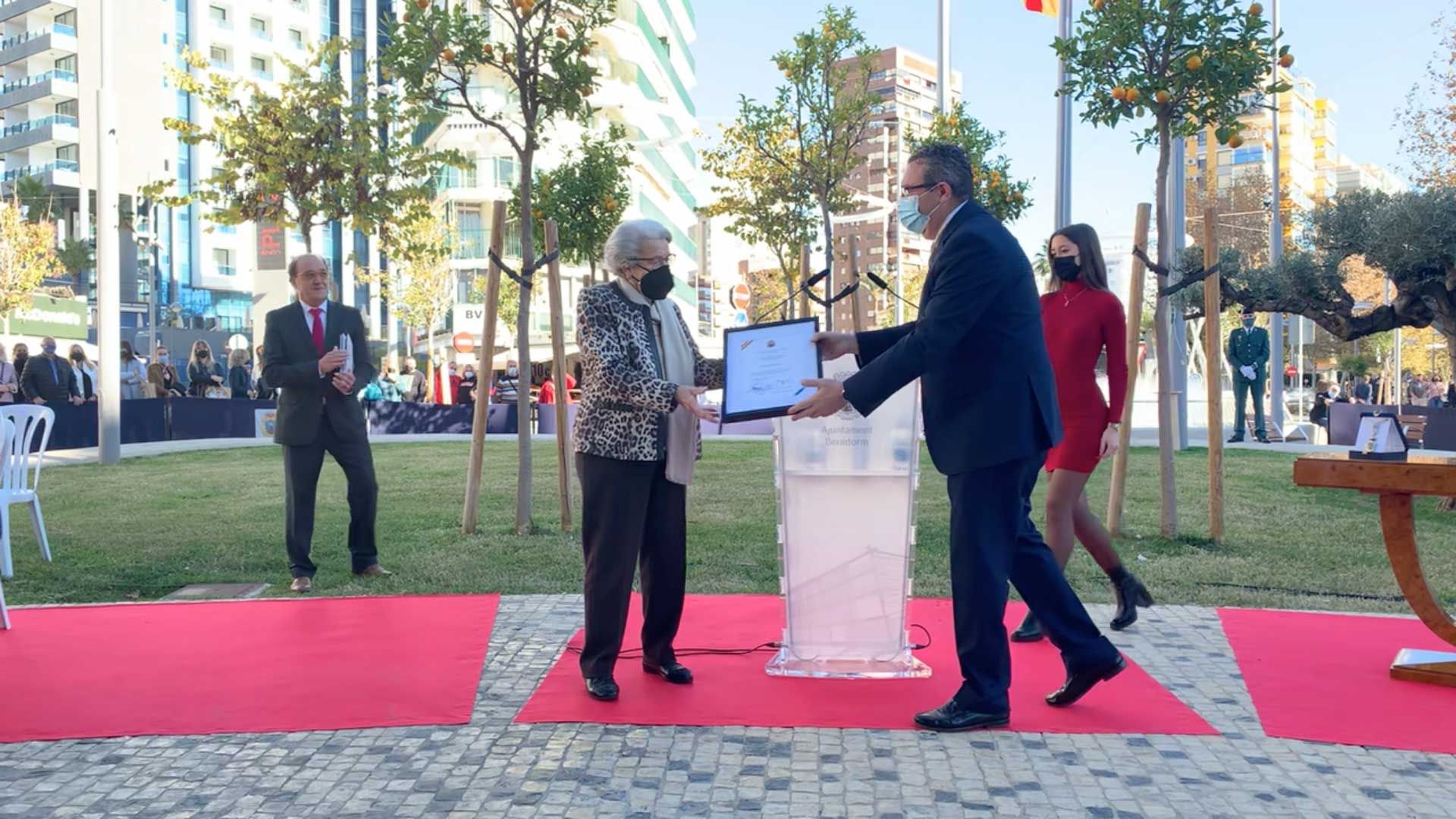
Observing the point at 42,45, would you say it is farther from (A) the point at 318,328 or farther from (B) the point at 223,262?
(A) the point at 318,328

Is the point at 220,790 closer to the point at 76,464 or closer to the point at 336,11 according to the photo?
the point at 76,464

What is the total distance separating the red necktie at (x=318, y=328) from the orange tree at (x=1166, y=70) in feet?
17.1

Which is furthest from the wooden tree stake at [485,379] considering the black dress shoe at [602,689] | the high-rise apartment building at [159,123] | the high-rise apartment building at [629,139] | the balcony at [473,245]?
the high-rise apartment building at [159,123]

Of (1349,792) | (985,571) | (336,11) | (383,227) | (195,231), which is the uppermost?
(336,11)

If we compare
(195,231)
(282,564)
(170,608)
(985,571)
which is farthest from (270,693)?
(195,231)

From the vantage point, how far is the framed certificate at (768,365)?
16.3 feet

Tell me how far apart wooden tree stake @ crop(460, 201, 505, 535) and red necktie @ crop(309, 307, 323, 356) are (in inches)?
58.8

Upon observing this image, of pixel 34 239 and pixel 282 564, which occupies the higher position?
pixel 34 239

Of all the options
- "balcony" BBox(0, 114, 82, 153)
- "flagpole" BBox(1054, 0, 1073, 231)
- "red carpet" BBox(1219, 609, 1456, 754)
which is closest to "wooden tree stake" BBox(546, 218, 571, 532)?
"red carpet" BBox(1219, 609, 1456, 754)

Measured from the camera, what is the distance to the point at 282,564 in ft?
28.7

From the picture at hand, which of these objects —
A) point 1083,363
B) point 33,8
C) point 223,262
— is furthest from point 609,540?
point 223,262

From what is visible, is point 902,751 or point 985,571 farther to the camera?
point 985,571

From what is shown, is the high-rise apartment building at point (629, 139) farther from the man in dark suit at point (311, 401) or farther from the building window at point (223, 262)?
the man in dark suit at point (311, 401)

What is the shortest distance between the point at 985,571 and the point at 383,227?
15.6 m
